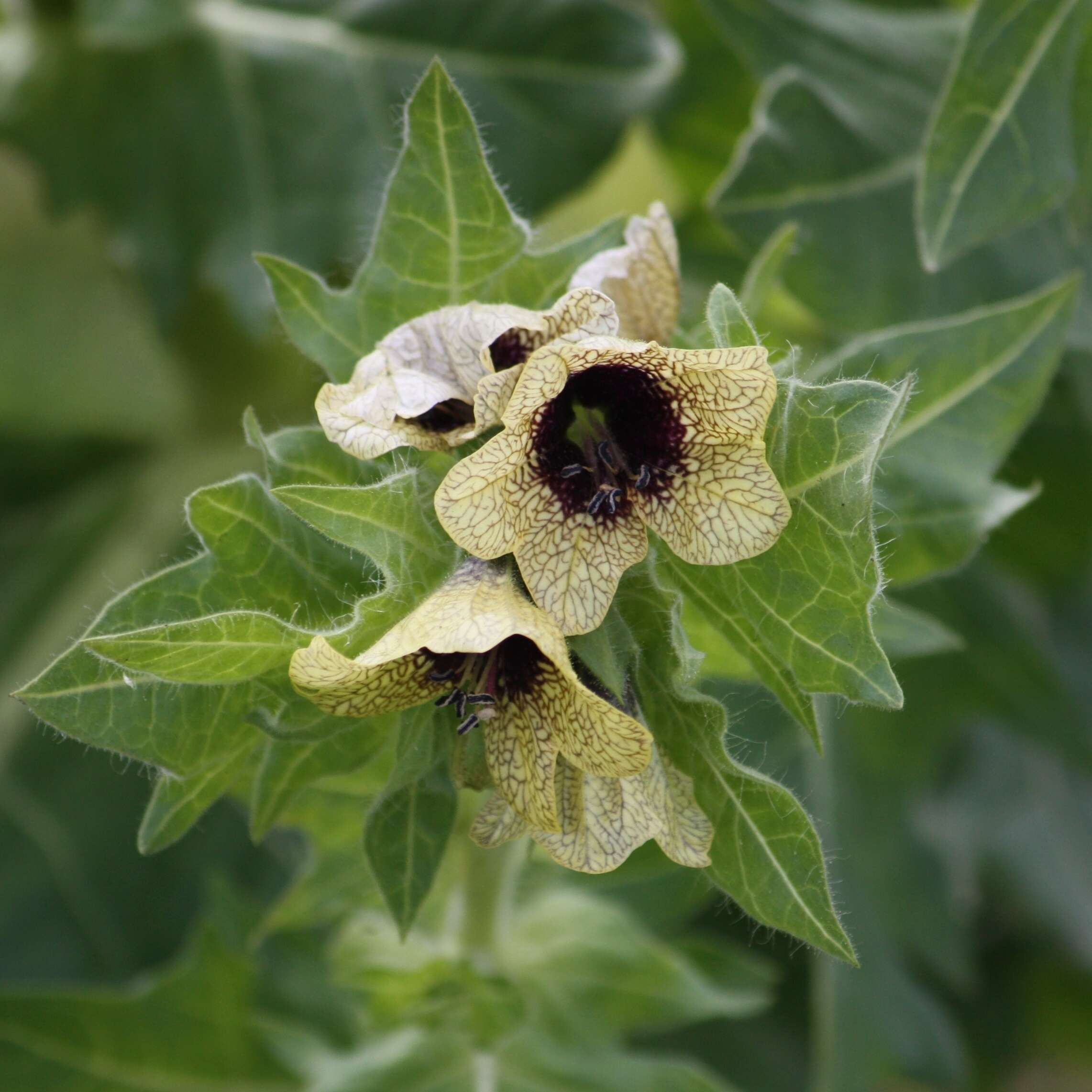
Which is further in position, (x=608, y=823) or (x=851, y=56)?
(x=851, y=56)

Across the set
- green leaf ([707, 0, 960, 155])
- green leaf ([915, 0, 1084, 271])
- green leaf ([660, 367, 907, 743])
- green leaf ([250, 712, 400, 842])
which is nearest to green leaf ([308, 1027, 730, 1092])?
green leaf ([250, 712, 400, 842])

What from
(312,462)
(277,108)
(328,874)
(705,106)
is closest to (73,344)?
(277,108)

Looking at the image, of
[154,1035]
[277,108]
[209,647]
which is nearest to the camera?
[209,647]

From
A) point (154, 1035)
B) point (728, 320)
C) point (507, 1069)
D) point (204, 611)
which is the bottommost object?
point (154, 1035)

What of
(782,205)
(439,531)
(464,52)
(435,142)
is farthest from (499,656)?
(464,52)

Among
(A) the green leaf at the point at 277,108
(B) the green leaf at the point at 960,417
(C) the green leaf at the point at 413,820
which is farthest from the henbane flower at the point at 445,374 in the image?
(A) the green leaf at the point at 277,108

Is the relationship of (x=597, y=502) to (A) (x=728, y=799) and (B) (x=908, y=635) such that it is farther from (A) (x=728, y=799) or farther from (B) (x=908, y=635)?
(B) (x=908, y=635)
